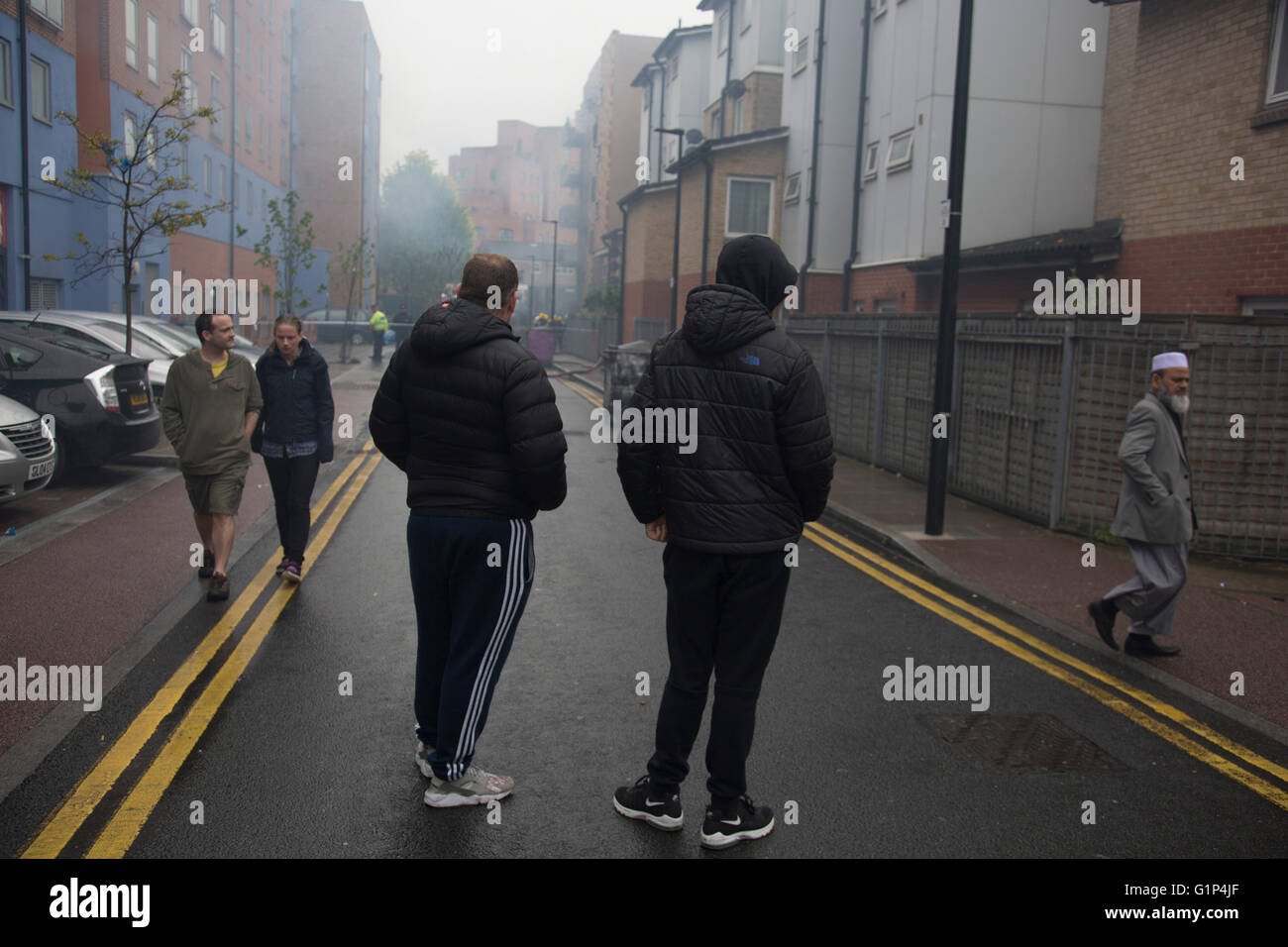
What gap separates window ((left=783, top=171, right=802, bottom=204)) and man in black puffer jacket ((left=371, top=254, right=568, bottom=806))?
25.7 m

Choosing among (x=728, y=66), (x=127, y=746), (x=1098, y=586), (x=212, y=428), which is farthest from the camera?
(x=728, y=66)

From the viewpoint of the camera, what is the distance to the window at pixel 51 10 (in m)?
21.6

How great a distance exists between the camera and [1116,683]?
20.1 ft

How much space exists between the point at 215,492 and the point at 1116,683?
564 cm

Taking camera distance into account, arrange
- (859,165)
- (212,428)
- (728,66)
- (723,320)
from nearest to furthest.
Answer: (723,320)
(212,428)
(859,165)
(728,66)

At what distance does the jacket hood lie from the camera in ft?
12.6

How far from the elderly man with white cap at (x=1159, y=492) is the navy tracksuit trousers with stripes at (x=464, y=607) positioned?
3.85 metres

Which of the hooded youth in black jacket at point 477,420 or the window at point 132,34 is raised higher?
the window at point 132,34

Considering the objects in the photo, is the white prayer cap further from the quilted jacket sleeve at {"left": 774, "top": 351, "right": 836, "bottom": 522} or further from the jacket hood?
the jacket hood

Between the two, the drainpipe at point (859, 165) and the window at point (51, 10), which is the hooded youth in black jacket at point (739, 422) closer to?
the drainpipe at point (859, 165)

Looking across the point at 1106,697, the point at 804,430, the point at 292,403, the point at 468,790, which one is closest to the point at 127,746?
the point at 468,790

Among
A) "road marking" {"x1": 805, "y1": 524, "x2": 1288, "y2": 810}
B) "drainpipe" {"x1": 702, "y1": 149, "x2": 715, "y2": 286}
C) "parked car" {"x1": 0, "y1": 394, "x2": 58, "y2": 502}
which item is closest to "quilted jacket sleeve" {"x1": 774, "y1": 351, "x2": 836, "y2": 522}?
"road marking" {"x1": 805, "y1": 524, "x2": 1288, "y2": 810}

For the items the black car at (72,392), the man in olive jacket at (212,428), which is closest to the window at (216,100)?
the black car at (72,392)

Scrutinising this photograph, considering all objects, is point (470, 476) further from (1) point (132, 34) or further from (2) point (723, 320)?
(1) point (132, 34)
